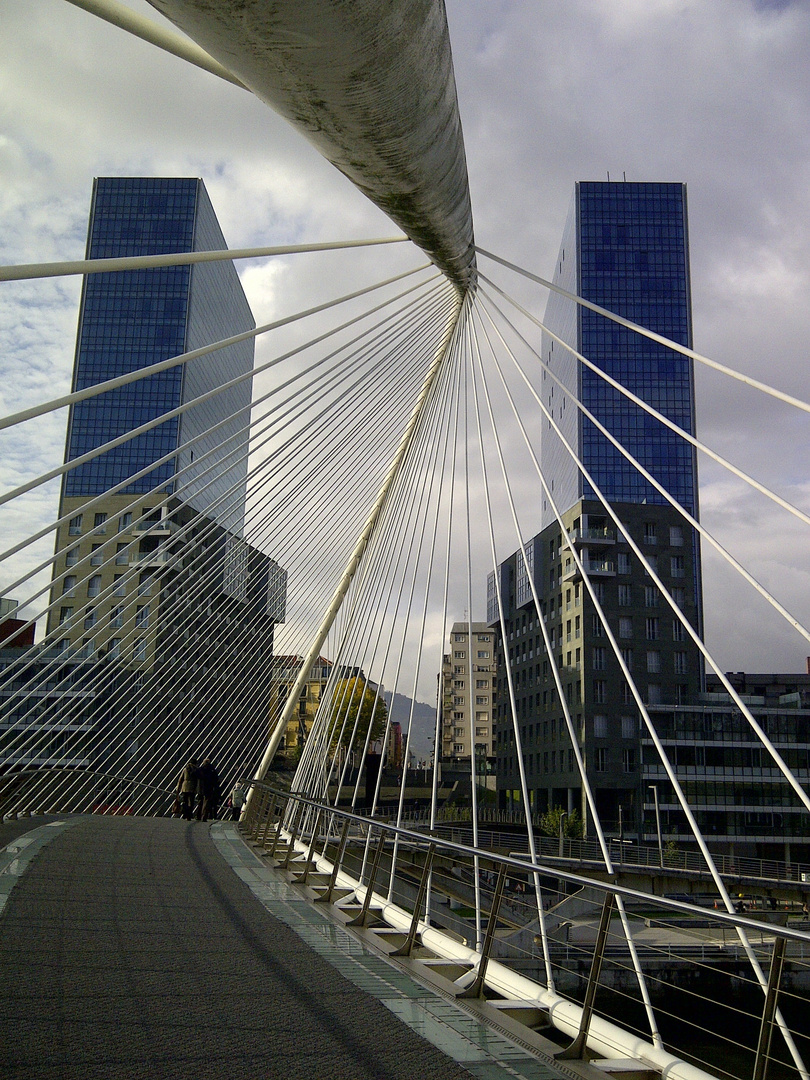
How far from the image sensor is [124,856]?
10.8 meters

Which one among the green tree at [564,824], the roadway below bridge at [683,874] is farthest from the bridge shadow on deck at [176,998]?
the green tree at [564,824]

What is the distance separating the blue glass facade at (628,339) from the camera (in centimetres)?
7512

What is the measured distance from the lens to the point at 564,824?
45625 mm

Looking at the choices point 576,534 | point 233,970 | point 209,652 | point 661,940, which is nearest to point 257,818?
A: point 209,652

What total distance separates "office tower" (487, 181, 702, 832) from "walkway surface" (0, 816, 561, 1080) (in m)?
20.0

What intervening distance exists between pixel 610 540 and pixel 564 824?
16.4 metres

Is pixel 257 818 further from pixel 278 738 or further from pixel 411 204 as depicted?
pixel 411 204

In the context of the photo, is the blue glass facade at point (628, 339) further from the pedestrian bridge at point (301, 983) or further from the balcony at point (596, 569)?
the pedestrian bridge at point (301, 983)

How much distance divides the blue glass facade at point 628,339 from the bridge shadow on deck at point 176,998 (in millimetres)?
66323

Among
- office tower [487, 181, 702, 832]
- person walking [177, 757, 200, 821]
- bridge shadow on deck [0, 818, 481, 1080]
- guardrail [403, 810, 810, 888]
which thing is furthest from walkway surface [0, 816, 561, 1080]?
guardrail [403, 810, 810, 888]

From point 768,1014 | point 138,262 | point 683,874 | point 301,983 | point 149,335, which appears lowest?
point 683,874

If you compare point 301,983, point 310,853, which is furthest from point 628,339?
point 301,983

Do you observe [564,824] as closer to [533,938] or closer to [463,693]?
[533,938]

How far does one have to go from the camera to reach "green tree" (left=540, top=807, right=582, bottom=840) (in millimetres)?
45281
